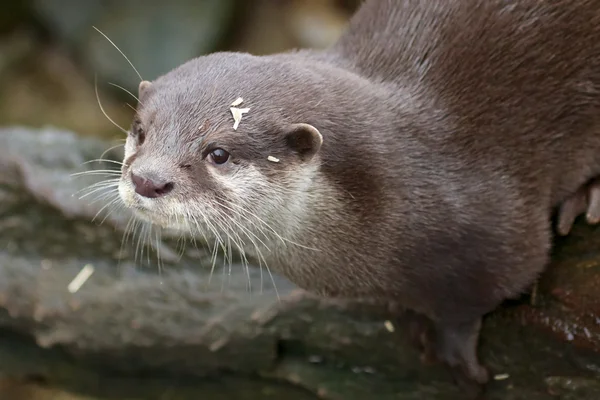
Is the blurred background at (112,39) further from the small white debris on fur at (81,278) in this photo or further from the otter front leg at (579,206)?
the otter front leg at (579,206)

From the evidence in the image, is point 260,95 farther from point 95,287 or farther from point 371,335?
point 95,287

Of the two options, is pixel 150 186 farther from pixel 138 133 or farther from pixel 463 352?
pixel 463 352

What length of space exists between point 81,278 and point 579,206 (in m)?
1.45

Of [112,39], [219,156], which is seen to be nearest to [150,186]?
[219,156]

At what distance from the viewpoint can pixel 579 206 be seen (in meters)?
1.64

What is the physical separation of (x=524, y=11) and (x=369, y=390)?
1.07 m

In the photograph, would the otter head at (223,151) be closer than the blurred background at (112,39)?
Yes

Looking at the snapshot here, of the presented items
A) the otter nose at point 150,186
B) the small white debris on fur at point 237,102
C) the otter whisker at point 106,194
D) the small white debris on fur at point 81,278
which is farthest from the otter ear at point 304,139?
the small white debris on fur at point 81,278

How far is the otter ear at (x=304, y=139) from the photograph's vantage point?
1260 mm

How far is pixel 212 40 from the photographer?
432 cm

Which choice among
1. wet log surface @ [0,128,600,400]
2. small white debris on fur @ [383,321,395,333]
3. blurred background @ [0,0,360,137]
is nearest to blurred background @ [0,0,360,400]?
blurred background @ [0,0,360,137]

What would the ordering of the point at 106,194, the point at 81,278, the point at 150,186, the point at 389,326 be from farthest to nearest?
the point at 81,278
the point at 106,194
the point at 389,326
the point at 150,186

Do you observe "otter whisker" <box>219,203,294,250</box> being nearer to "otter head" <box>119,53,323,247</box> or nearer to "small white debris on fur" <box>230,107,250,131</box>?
"otter head" <box>119,53,323,247</box>

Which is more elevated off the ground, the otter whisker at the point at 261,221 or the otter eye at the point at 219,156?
the otter eye at the point at 219,156
